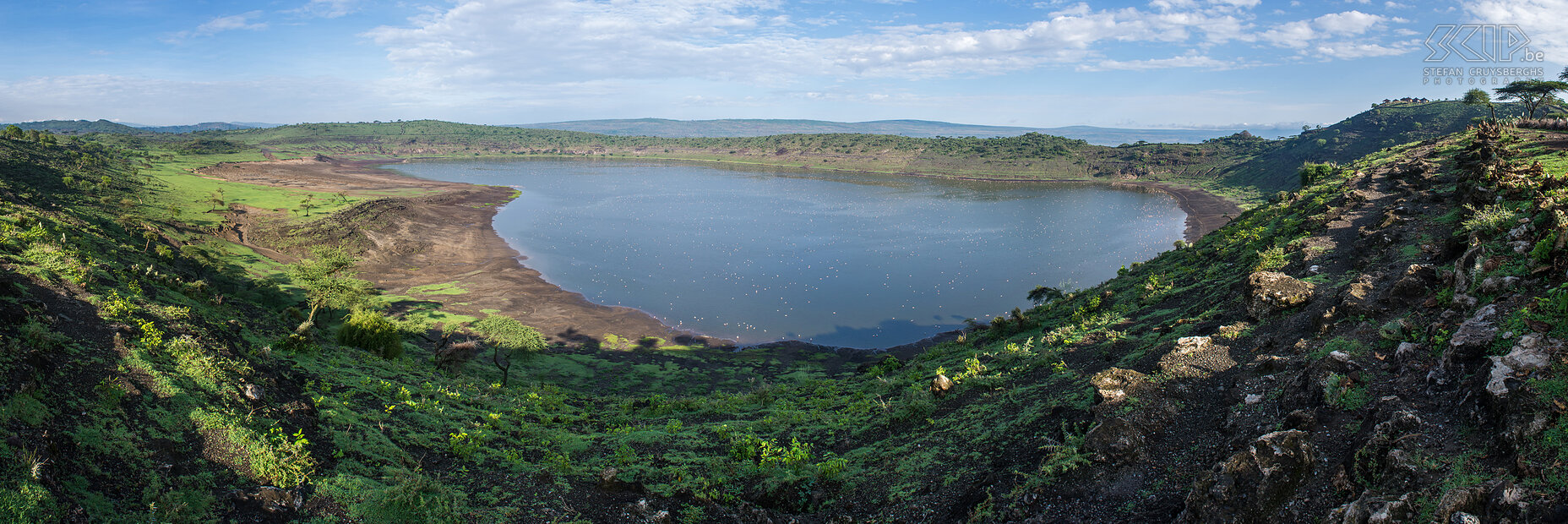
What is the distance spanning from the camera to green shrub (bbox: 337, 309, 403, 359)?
2803 centimetres

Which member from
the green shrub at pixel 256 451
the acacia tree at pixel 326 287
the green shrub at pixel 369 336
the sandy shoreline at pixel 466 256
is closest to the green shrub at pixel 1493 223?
the green shrub at pixel 256 451

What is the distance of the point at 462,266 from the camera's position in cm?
6219

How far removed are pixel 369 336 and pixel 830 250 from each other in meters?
52.1

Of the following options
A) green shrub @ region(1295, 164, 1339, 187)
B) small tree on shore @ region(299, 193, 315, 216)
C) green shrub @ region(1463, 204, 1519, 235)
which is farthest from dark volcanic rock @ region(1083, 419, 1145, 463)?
small tree on shore @ region(299, 193, 315, 216)

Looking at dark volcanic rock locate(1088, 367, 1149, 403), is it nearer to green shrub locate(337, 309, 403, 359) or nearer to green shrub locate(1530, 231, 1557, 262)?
green shrub locate(1530, 231, 1557, 262)

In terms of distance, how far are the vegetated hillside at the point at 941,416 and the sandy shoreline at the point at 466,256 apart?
21.0 m

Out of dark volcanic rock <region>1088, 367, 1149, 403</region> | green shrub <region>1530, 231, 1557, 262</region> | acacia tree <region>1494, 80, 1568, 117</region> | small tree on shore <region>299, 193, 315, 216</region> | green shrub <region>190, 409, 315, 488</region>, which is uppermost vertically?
acacia tree <region>1494, 80, 1568, 117</region>

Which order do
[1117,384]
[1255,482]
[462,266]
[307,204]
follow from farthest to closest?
[307,204], [462,266], [1117,384], [1255,482]

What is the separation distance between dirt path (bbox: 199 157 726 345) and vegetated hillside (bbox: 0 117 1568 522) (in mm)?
20619

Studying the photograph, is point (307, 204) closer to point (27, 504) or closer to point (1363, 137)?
point (27, 504)

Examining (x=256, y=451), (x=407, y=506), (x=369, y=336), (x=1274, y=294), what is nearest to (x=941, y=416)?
(x=1274, y=294)

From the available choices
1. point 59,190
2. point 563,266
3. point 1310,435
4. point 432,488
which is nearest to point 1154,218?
point 563,266

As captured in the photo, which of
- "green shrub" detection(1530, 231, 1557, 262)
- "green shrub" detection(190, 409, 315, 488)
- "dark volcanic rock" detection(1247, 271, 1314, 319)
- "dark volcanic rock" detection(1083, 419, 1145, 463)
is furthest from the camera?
"dark volcanic rock" detection(1247, 271, 1314, 319)

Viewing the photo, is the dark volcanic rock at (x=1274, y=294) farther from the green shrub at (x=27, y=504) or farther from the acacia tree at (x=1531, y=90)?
the acacia tree at (x=1531, y=90)
